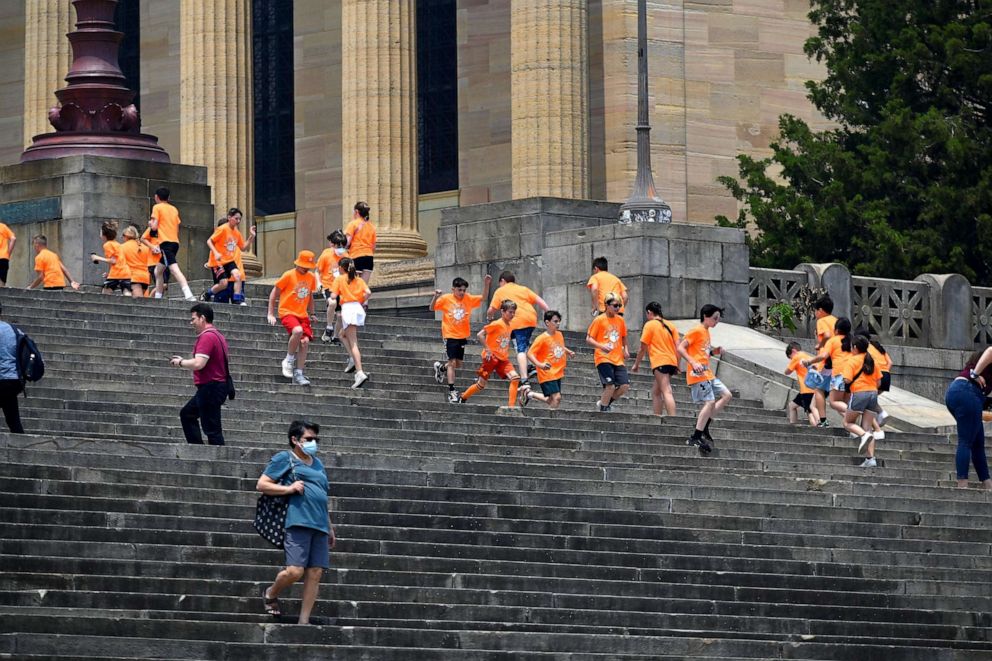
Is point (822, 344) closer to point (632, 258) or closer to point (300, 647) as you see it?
point (632, 258)

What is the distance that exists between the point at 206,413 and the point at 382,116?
83.7 feet

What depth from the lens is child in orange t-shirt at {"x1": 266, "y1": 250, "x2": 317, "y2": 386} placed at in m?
25.7

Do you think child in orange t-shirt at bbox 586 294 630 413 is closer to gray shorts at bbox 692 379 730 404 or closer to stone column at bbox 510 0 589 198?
gray shorts at bbox 692 379 730 404

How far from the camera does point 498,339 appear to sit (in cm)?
2641

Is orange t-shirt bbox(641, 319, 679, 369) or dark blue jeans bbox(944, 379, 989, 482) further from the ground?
orange t-shirt bbox(641, 319, 679, 369)

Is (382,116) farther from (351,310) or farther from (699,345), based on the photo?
(699,345)

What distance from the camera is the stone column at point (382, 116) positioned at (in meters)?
45.8

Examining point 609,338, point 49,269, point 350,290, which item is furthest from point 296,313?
point 49,269

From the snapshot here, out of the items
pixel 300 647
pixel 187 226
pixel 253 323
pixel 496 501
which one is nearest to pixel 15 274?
pixel 187 226

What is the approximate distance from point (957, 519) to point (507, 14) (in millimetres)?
28715

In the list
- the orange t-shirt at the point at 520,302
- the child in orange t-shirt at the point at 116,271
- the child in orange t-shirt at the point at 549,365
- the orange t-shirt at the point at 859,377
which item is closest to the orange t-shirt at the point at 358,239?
the child in orange t-shirt at the point at 116,271

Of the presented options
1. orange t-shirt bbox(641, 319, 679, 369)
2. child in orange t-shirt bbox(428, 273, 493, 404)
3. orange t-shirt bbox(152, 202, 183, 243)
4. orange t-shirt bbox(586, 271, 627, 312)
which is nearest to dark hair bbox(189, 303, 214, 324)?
child in orange t-shirt bbox(428, 273, 493, 404)

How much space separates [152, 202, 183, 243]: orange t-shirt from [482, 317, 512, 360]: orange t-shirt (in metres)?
6.20

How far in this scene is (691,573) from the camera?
2003cm
